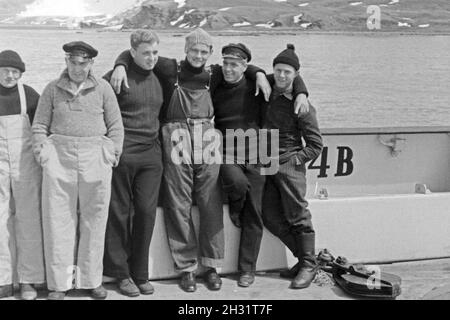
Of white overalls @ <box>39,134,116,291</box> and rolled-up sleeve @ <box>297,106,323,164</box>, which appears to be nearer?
white overalls @ <box>39,134,116,291</box>

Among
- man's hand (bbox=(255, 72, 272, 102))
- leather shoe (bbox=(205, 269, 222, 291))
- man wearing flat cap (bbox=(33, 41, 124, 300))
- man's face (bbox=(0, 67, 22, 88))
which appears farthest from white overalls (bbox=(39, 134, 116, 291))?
man's hand (bbox=(255, 72, 272, 102))

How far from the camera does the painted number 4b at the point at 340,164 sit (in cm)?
488

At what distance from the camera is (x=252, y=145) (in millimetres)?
3854

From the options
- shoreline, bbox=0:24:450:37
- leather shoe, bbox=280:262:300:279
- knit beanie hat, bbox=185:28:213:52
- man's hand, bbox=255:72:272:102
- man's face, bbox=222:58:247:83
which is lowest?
leather shoe, bbox=280:262:300:279

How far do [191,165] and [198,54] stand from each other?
25.4 inches

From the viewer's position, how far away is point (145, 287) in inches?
145

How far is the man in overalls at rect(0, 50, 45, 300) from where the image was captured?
3.42 m

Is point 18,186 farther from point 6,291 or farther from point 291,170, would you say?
point 291,170

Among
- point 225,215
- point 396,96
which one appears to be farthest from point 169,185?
point 396,96

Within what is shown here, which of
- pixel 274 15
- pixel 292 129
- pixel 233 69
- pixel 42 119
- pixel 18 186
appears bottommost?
pixel 18 186

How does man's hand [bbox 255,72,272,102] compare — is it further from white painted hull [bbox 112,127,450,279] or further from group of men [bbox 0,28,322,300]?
white painted hull [bbox 112,127,450,279]

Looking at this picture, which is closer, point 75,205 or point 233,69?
point 75,205

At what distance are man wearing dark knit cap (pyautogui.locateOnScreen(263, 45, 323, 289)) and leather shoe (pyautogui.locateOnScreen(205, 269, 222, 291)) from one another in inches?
17.6

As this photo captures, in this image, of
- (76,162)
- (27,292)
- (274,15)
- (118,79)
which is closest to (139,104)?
(118,79)
